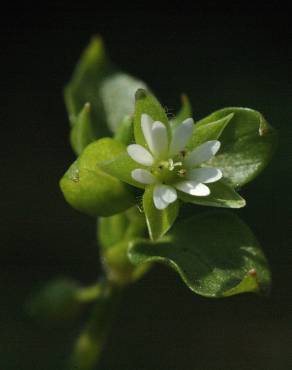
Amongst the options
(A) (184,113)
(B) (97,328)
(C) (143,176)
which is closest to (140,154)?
(C) (143,176)

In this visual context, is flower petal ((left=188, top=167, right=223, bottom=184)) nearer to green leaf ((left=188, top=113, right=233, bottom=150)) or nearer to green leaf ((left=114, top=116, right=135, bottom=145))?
green leaf ((left=188, top=113, right=233, bottom=150))

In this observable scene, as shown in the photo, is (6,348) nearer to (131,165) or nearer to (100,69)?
(100,69)

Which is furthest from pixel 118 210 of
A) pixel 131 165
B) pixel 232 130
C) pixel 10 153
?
pixel 10 153

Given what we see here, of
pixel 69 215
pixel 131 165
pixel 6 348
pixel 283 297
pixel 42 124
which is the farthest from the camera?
pixel 42 124

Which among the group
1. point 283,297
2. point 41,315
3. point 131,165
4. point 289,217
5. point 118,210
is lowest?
point 283,297

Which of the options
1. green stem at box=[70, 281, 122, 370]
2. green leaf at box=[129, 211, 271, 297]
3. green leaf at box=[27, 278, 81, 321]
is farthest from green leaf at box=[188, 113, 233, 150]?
green leaf at box=[27, 278, 81, 321]

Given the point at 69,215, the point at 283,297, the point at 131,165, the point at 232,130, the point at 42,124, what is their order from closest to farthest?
the point at 131,165, the point at 232,130, the point at 283,297, the point at 69,215, the point at 42,124

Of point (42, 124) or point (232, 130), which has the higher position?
point (232, 130)
